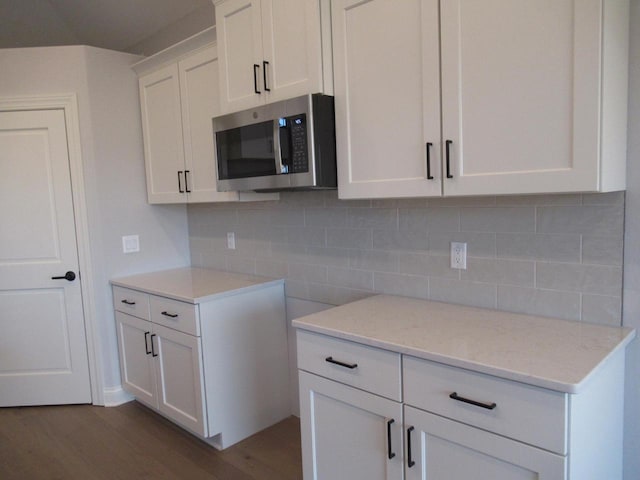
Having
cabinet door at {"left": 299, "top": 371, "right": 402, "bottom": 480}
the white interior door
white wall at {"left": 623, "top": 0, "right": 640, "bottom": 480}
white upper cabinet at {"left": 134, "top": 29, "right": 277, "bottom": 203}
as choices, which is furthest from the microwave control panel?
the white interior door

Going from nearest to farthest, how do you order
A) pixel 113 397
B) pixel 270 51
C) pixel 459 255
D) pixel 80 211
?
pixel 459 255
pixel 270 51
pixel 80 211
pixel 113 397

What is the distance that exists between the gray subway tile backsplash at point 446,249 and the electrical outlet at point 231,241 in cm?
6

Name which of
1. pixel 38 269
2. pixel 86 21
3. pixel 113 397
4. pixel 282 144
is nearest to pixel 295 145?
pixel 282 144

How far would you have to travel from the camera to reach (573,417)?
123 cm

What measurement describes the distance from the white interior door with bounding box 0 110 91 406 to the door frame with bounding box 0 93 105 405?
0.03 m

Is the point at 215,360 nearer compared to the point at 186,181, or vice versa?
the point at 215,360

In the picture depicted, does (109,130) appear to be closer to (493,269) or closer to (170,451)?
(170,451)

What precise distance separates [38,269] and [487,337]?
115 inches

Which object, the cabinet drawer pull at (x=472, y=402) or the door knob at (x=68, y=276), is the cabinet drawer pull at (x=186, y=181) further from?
the cabinet drawer pull at (x=472, y=402)

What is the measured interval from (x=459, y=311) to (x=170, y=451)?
180 centimetres

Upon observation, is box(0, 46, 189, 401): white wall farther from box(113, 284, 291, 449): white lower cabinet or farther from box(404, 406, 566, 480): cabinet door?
box(404, 406, 566, 480): cabinet door

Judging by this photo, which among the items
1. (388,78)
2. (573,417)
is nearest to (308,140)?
(388,78)

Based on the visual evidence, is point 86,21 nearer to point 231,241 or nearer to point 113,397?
point 231,241

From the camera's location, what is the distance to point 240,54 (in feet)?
7.55
